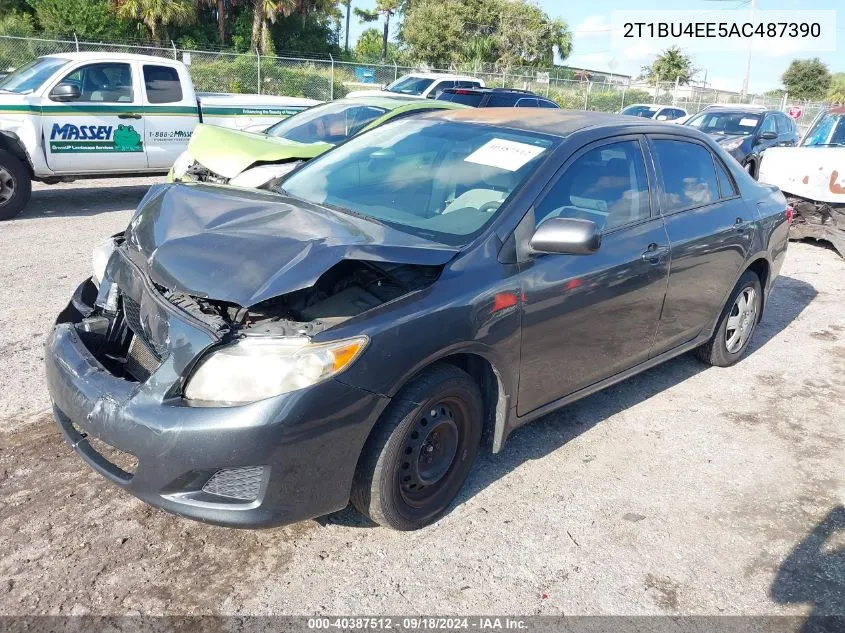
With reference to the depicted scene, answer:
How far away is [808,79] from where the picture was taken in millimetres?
69812

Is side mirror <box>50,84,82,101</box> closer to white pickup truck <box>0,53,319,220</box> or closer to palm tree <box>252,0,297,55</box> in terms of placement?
white pickup truck <box>0,53,319,220</box>

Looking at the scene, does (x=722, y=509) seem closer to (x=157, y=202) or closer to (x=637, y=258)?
(x=637, y=258)

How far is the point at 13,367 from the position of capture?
A: 4.39m

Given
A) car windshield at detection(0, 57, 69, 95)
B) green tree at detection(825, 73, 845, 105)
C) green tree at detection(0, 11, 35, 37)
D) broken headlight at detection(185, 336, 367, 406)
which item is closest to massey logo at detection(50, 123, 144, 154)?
car windshield at detection(0, 57, 69, 95)

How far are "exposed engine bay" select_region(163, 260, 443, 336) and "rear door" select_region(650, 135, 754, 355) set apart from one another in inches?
74.2

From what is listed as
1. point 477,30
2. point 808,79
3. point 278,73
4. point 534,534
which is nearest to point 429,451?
point 534,534

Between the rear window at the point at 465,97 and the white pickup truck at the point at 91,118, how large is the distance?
4334mm

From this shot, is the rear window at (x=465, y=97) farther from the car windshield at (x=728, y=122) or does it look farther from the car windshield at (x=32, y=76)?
the car windshield at (x=32, y=76)

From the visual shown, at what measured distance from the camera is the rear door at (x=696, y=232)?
4172 mm

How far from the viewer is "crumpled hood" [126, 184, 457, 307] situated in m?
2.59

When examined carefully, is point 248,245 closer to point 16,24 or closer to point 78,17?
point 16,24

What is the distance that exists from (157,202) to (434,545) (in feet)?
6.70

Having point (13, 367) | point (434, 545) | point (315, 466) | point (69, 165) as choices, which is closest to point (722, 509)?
point (434, 545)

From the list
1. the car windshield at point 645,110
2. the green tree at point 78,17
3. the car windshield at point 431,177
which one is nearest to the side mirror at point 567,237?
the car windshield at point 431,177
